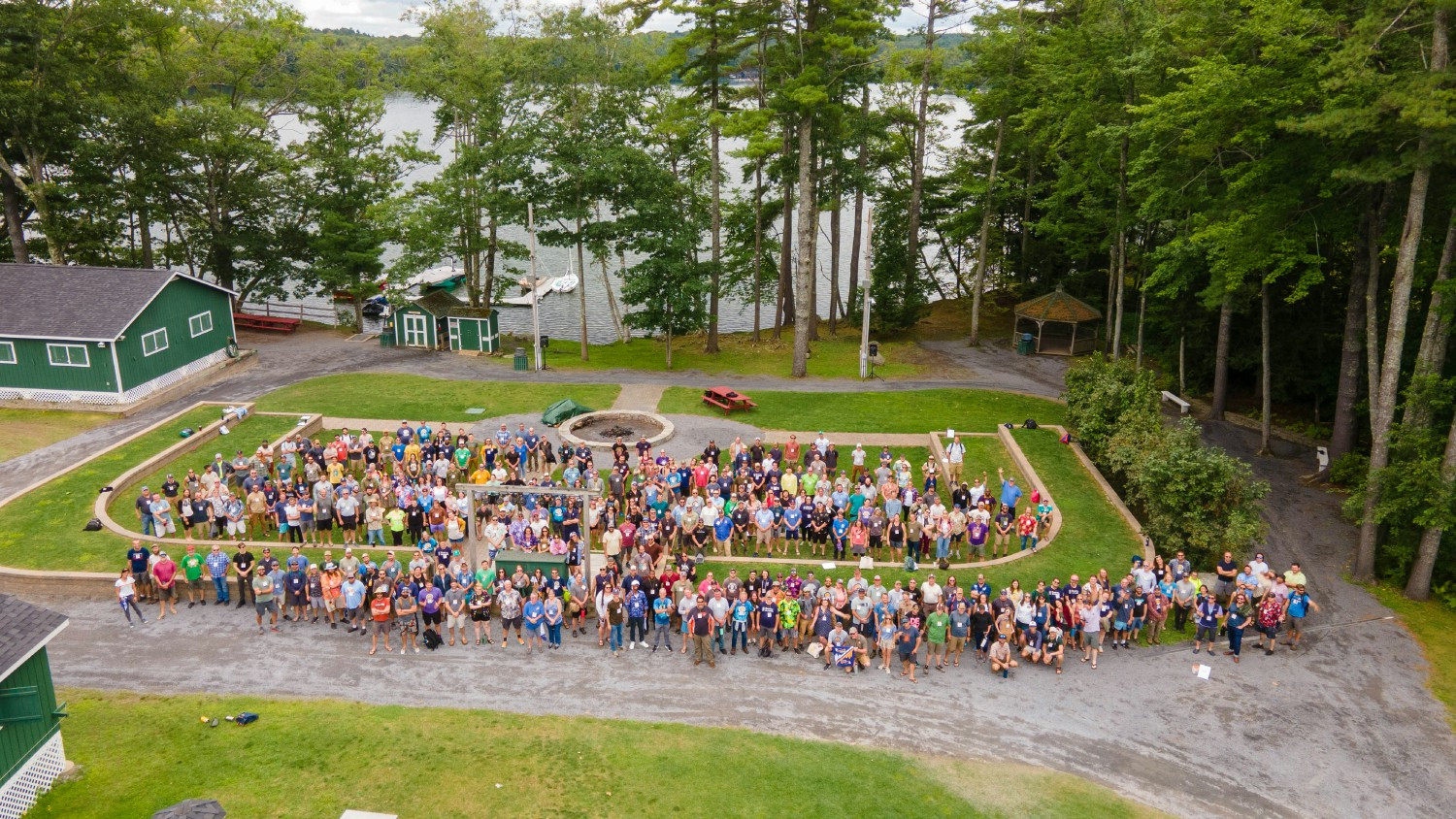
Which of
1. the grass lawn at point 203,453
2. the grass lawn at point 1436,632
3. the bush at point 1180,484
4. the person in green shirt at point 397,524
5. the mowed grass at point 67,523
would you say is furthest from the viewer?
the grass lawn at point 203,453

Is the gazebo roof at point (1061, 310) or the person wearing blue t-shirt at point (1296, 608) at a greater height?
the gazebo roof at point (1061, 310)

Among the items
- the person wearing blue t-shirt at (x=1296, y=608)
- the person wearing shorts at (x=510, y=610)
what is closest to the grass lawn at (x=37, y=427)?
the person wearing shorts at (x=510, y=610)

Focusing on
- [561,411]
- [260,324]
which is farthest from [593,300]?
[561,411]

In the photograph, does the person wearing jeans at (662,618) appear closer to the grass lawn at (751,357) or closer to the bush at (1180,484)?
the bush at (1180,484)

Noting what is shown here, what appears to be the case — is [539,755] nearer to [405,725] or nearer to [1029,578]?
[405,725]

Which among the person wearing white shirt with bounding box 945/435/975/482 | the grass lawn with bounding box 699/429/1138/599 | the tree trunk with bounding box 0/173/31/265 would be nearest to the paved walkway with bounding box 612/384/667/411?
the person wearing white shirt with bounding box 945/435/975/482

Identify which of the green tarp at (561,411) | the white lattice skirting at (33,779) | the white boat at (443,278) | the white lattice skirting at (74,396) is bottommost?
the white lattice skirting at (33,779)

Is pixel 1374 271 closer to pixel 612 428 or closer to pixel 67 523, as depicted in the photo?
pixel 612 428

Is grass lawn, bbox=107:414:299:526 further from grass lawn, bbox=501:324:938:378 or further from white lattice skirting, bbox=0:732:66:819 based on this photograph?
grass lawn, bbox=501:324:938:378
